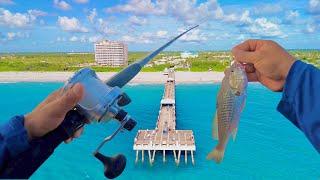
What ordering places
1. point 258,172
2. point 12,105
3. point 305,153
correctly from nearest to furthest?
point 258,172
point 305,153
point 12,105

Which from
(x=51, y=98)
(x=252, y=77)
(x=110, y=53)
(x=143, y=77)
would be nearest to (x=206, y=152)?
(x=252, y=77)

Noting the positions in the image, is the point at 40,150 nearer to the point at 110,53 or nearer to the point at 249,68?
the point at 249,68

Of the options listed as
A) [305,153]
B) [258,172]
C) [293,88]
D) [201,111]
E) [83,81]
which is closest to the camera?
[293,88]

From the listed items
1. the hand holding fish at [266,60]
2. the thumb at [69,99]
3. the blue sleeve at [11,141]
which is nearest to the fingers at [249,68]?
the hand holding fish at [266,60]

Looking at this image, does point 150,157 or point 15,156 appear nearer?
point 15,156

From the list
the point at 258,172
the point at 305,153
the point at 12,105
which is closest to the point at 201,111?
the point at 305,153

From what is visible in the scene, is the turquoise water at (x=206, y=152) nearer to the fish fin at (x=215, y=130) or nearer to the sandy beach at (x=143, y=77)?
the fish fin at (x=215, y=130)

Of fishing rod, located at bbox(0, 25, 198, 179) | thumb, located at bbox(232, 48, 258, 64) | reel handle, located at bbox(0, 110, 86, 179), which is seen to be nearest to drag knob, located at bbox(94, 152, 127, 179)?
fishing rod, located at bbox(0, 25, 198, 179)

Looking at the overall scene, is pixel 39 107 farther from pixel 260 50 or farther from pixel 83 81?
pixel 260 50
